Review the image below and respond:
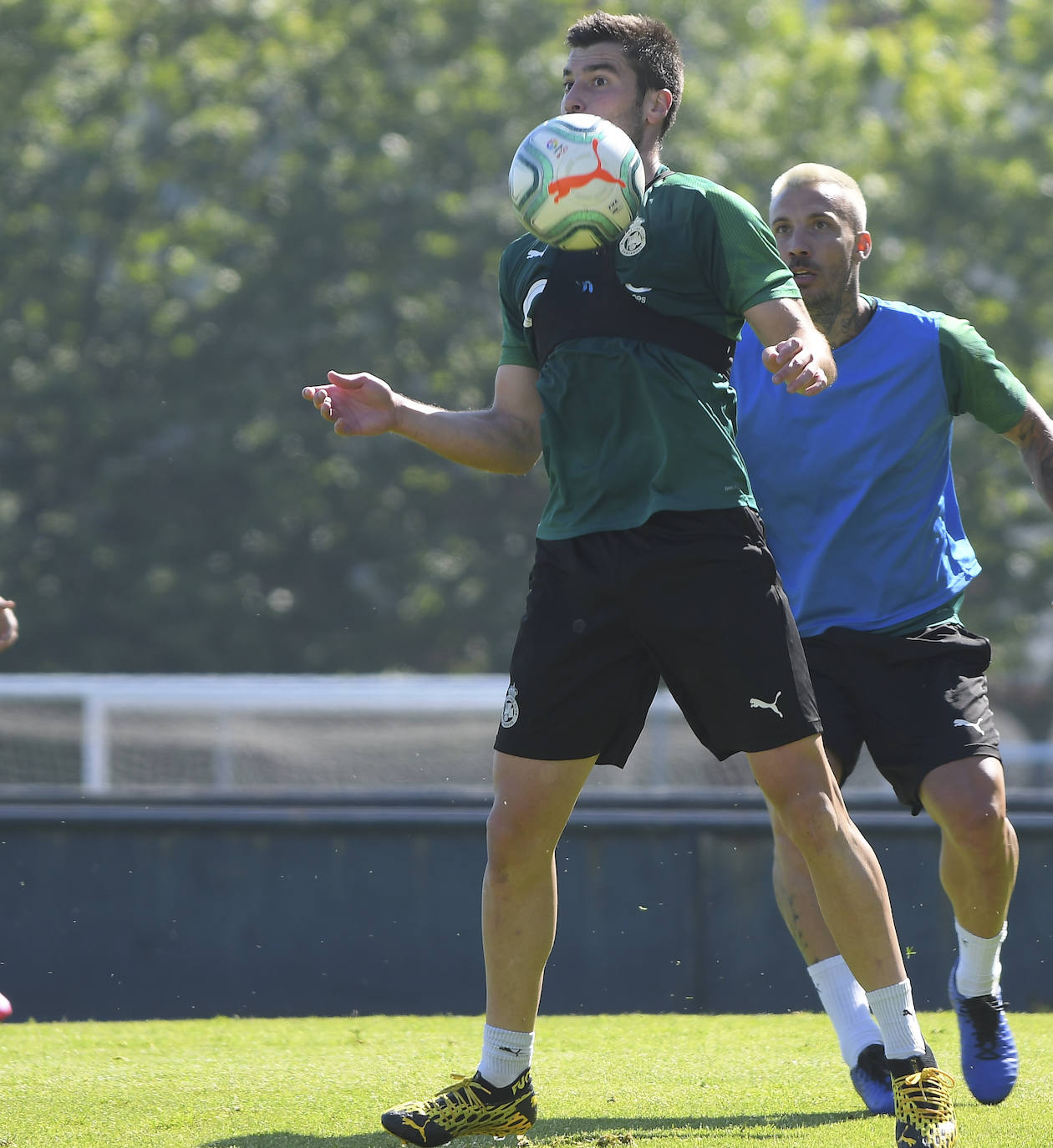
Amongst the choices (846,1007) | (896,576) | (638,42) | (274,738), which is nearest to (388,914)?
(846,1007)

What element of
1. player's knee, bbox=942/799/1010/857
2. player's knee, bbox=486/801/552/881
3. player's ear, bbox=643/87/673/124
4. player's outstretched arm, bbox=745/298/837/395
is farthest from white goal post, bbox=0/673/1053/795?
player's outstretched arm, bbox=745/298/837/395

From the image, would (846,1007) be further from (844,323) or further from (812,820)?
(844,323)

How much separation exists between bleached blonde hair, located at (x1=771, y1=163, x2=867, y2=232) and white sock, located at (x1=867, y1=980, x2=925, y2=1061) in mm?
2317

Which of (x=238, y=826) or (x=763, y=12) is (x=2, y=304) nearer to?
(x=763, y=12)

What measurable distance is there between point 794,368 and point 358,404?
1025 millimetres

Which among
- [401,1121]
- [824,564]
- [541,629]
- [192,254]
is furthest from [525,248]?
[192,254]

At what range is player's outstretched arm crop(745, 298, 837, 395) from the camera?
12.2 ft

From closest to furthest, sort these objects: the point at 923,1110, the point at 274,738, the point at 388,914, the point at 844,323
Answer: the point at 923,1110
the point at 844,323
the point at 388,914
the point at 274,738

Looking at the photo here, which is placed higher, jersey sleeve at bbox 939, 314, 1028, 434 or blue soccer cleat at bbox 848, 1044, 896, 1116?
jersey sleeve at bbox 939, 314, 1028, 434

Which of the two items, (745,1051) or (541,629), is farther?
(745,1051)

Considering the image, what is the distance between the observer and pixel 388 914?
23.8 ft

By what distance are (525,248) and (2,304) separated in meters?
18.6

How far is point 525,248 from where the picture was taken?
436 cm

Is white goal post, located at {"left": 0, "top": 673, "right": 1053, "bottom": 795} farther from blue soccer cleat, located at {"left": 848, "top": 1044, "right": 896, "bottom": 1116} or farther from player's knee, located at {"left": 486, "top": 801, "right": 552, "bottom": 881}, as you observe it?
player's knee, located at {"left": 486, "top": 801, "right": 552, "bottom": 881}
